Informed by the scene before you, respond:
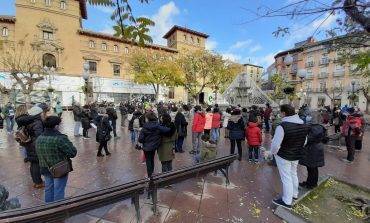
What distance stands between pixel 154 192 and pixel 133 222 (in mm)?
529

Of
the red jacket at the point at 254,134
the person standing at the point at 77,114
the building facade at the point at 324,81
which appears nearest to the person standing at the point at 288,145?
the red jacket at the point at 254,134

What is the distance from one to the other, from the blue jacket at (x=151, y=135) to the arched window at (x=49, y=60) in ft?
103

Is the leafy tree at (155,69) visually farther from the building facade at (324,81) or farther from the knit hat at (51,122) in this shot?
the knit hat at (51,122)

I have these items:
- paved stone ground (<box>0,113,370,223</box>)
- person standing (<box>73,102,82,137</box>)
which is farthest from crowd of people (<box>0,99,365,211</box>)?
person standing (<box>73,102,82,137</box>)

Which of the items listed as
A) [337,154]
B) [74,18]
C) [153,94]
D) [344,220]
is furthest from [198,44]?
[344,220]

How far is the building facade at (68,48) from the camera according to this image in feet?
96.6

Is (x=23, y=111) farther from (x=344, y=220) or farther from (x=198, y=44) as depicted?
(x=198, y=44)

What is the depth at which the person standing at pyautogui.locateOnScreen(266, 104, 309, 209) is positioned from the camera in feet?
13.7

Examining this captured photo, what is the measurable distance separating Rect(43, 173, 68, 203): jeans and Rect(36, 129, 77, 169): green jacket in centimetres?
30

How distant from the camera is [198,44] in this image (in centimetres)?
4653

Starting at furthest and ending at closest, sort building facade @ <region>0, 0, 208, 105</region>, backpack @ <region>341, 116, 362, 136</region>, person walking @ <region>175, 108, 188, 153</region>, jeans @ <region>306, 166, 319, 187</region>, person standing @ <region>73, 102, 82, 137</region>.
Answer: building facade @ <region>0, 0, 208, 105</region>, person standing @ <region>73, 102, 82, 137</region>, person walking @ <region>175, 108, 188, 153</region>, backpack @ <region>341, 116, 362, 136</region>, jeans @ <region>306, 166, 319, 187</region>

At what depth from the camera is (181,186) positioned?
205 inches

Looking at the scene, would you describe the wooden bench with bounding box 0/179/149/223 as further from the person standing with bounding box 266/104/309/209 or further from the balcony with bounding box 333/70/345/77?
the balcony with bounding box 333/70/345/77

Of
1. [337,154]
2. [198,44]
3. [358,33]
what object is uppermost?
[198,44]
